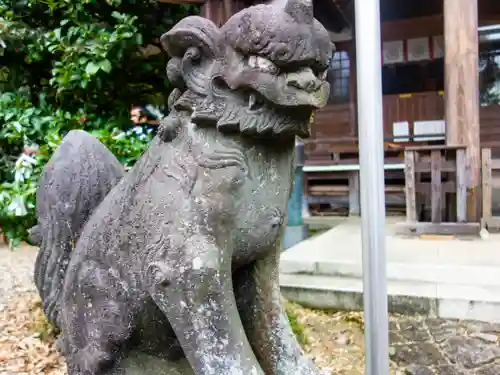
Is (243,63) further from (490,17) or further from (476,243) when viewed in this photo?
(490,17)

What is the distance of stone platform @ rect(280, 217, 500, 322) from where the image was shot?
8.95 feet

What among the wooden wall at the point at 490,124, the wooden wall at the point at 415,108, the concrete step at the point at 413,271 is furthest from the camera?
the wooden wall at the point at 415,108

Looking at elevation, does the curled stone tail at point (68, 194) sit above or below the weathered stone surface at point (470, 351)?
above

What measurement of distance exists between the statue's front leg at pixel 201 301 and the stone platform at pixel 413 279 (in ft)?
6.33

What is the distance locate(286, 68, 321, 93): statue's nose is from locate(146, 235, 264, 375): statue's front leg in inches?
14.7

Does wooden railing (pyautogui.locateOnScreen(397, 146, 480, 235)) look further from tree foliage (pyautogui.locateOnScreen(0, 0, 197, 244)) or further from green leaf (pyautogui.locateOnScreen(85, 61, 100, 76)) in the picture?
green leaf (pyautogui.locateOnScreen(85, 61, 100, 76))

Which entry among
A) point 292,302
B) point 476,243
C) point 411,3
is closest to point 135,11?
point 292,302

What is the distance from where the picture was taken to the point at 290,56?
39.7 inches

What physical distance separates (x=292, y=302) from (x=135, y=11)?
235 centimetres

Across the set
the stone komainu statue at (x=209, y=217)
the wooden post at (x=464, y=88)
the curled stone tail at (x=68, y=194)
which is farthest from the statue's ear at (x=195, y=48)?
the wooden post at (x=464, y=88)

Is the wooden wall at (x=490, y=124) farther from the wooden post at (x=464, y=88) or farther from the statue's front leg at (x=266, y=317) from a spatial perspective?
the statue's front leg at (x=266, y=317)

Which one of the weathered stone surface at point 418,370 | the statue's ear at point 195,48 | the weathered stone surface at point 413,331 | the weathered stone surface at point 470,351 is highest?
the statue's ear at point 195,48

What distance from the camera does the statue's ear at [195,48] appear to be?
1.09 meters

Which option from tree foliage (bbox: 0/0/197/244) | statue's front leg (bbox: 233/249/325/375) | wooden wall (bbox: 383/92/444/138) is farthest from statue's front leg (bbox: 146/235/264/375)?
wooden wall (bbox: 383/92/444/138)
